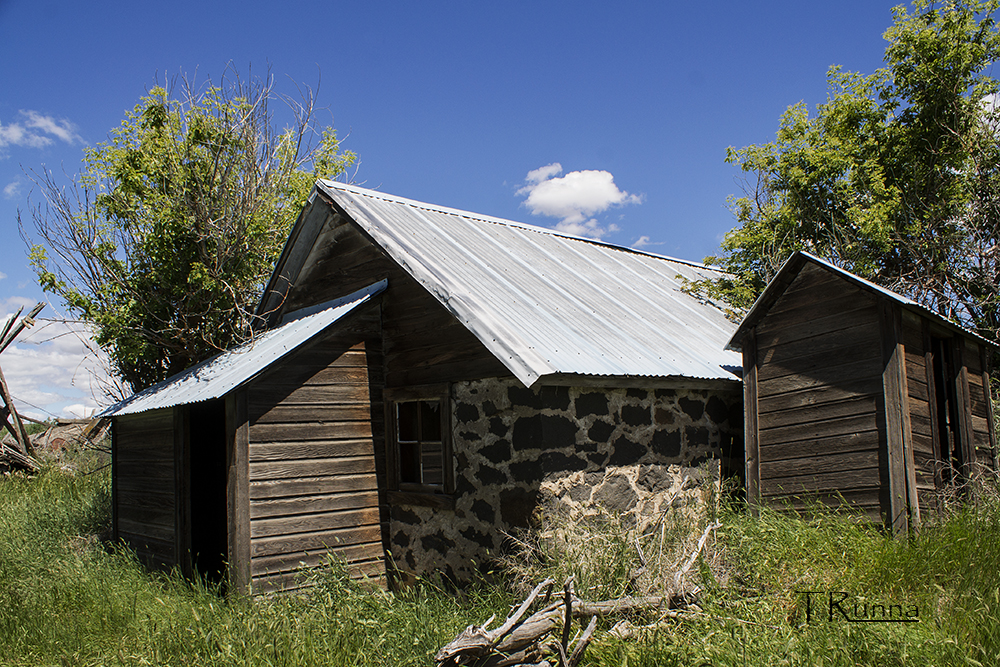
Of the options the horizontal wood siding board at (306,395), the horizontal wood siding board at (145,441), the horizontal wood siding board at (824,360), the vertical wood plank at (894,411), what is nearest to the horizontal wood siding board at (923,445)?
the vertical wood plank at (894,411)

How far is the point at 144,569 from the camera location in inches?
320

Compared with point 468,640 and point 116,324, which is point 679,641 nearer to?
point 468,640

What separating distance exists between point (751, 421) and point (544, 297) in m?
2.55

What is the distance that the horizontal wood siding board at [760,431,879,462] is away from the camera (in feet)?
21.5

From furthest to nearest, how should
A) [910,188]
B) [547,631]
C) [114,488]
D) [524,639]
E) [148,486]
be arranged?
[910,188]
[114,488]
[148,486]
[547,631]
[524,639]

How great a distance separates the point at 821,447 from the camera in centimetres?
688

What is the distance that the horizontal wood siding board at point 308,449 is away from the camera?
696 centimetres

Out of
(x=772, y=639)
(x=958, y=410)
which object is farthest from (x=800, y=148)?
(x=772, y=639)

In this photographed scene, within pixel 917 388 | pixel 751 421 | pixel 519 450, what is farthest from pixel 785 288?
pixel 519 450

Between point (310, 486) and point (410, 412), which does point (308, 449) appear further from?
point (410, 412)

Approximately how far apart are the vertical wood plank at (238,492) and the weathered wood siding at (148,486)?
1.62 m

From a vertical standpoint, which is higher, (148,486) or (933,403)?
(933,403)

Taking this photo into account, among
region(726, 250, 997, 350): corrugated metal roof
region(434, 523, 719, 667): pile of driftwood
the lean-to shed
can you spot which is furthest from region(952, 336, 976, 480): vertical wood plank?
region(434, 523, 719, 667): pile of driftwood

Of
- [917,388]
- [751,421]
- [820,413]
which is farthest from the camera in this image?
[751,421]
